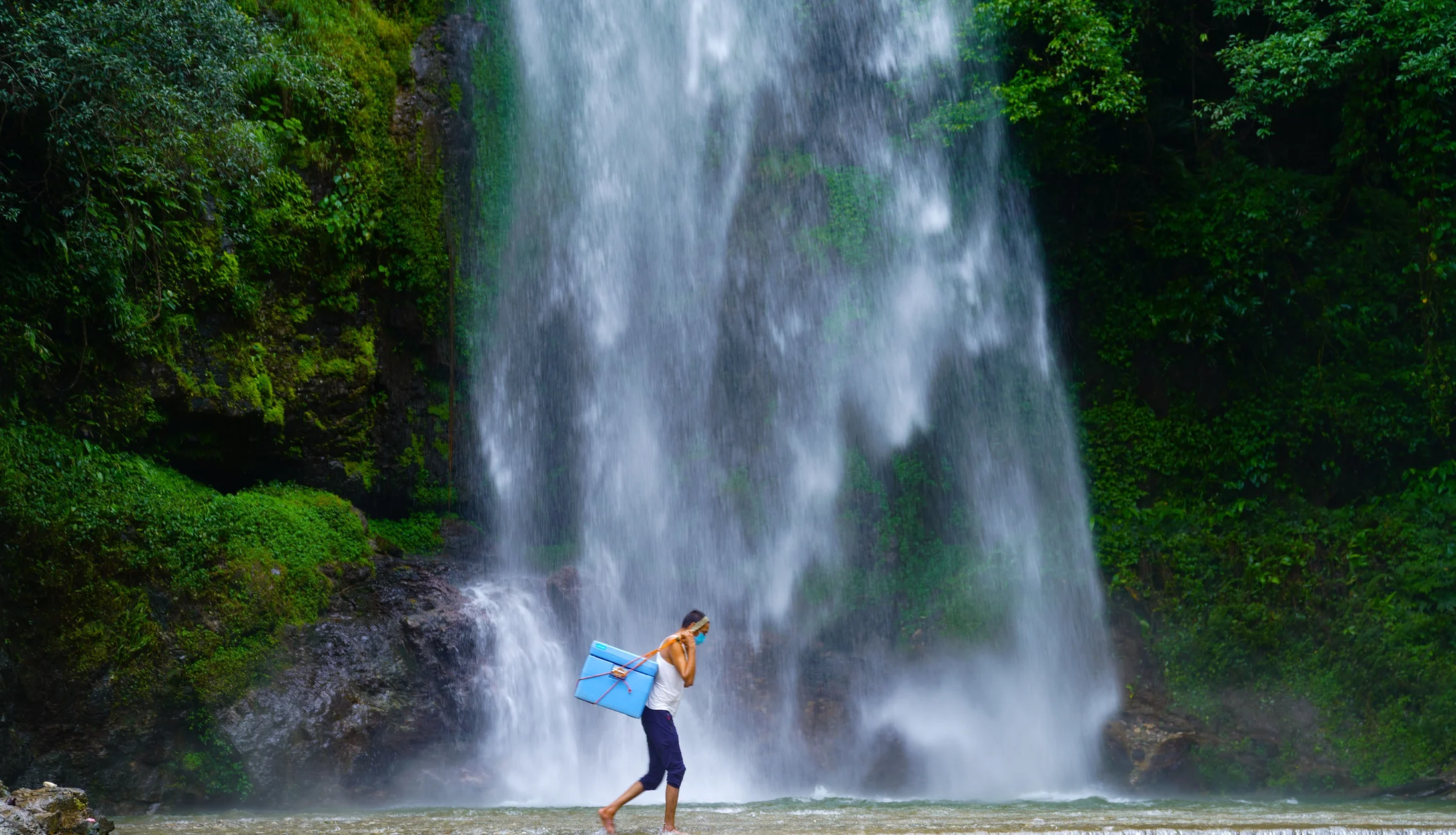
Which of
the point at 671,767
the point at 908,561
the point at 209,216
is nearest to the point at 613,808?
the point at 671,767

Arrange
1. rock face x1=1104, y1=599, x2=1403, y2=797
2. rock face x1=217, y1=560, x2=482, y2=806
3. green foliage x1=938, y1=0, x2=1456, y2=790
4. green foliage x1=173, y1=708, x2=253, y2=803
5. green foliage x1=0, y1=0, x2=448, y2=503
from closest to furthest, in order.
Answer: green foliage x1=0, y1=0, x2=448, y2=503, green foliage x1=173, y1=708, x2=253, y2=803, rock face x1=217, y1=560, x2=482, y2=806, rock face x1=1104, y1=599, x2=1403, y2=797, green foliage x1=938, y1=0, x2=1456, y2=790

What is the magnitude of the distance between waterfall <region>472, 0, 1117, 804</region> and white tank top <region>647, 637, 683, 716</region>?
5124 millimetres

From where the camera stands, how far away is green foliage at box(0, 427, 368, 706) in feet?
26.7

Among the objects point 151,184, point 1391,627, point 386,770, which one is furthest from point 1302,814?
point 151,184

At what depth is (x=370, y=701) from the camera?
386 inches

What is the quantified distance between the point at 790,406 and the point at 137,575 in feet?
25.5

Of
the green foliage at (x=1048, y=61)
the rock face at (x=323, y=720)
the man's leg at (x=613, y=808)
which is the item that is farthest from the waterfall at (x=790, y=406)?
the man's leg at (x=613, y=808)

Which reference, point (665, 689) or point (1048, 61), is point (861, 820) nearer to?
point (665, 689)

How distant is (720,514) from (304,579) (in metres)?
5.10

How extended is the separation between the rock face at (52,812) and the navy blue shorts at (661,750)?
2.99m

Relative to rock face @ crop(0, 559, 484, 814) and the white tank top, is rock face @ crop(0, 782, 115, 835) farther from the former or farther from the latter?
the white tank top

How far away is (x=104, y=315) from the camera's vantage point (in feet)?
29.2

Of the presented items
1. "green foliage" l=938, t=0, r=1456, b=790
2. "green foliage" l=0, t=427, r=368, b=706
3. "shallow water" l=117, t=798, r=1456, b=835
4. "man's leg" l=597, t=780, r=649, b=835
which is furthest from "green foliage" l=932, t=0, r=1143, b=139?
"green foliage" l=0, t=427, r=368, b=706

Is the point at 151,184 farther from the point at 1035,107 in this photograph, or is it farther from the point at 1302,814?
the point at 1302,814
